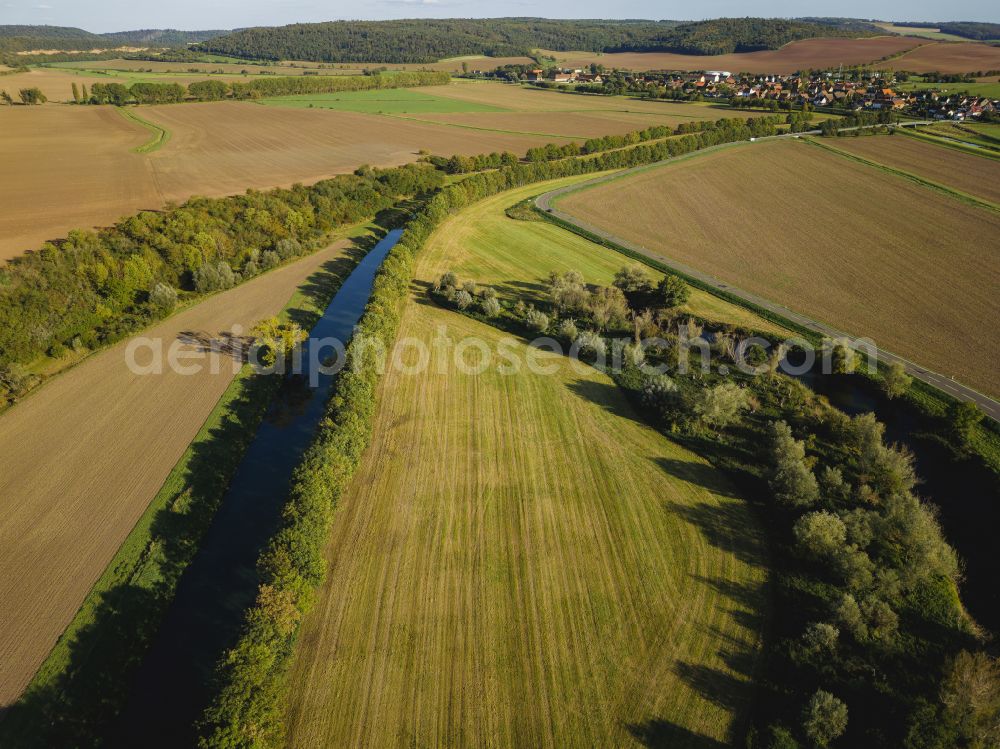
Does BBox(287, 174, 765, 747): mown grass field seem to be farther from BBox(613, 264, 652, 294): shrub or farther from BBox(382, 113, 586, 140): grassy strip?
BBox(382, 113, 586, 140): grassy strip

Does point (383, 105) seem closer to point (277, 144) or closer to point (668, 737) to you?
point (277, 144)

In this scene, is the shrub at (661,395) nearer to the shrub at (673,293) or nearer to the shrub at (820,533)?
the shrub at (820,533)

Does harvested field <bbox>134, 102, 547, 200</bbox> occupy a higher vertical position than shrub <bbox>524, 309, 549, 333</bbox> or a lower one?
higher

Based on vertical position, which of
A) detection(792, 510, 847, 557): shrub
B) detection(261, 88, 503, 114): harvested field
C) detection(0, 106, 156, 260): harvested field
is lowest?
detection(792, 510, 847, 557): shrub

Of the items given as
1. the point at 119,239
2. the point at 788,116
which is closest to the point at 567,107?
the point at 788,116

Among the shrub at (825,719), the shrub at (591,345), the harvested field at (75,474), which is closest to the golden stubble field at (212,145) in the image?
the harvested field at (75,474)

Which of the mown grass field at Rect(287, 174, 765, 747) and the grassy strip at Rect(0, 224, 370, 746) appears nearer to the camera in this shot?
the mown grass field at Rect(287, 174, 765, 747)

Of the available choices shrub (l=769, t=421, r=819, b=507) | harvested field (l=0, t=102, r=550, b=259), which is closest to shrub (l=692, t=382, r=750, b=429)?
shrub (l=769, t=421, r=819, b=507)
